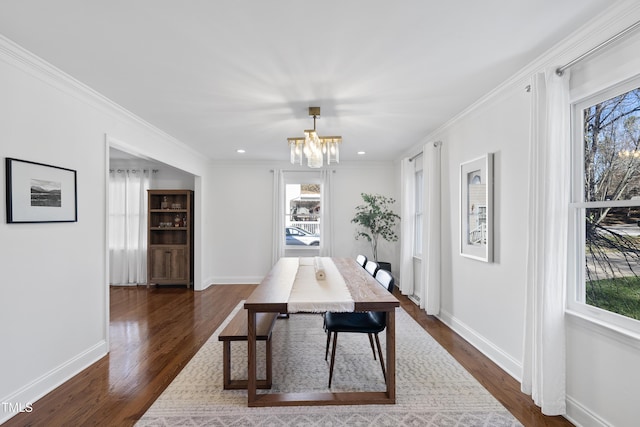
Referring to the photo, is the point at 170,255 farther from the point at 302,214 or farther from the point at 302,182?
the point at 302,182

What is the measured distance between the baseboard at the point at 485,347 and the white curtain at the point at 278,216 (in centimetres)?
320

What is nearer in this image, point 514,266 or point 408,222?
point 514,266

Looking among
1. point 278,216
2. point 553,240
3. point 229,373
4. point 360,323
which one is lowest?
point 229,373

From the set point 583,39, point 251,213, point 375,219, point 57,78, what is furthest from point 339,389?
point 251,213

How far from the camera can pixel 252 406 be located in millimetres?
2199

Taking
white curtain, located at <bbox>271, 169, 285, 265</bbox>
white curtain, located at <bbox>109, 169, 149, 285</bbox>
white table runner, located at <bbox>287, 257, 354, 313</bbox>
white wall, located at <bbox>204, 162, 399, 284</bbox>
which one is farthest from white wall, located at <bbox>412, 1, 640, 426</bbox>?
white curtain, located at <bbox>109, 169, 149, 285</bbox>

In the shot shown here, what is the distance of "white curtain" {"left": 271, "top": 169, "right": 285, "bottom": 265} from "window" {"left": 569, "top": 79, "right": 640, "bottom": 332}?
4.70 metres

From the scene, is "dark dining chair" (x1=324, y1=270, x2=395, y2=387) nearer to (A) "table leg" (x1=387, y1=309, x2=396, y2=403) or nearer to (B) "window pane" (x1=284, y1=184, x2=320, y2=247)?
(A) "table leg" (x1=387, y1=309, x2=396, y2=403)

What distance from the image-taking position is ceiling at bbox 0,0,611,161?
1705 millimetres

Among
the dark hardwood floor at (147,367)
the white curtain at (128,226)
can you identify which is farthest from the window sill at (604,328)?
the white curtain at (128,226)

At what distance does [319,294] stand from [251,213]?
410 centimetres


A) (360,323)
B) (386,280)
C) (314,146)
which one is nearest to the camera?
(360,323)

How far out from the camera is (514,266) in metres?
2.64

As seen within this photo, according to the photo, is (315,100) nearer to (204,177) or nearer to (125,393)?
(125,393)
